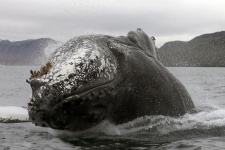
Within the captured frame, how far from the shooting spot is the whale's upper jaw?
4355 millimetres

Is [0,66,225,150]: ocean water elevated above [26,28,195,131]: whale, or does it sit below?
below

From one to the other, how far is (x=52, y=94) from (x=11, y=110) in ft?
9.12

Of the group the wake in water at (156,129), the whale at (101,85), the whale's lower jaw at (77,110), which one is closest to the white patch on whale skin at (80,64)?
the whale at (101,85)

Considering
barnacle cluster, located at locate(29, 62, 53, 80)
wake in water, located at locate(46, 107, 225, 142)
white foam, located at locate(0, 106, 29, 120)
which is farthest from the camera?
white foam, located at locate(0, 106, 29, 120)

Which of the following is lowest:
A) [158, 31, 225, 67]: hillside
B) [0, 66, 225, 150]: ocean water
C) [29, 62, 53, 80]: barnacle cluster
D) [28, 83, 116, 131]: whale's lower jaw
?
[0, 66, 225, 150]: ocean water

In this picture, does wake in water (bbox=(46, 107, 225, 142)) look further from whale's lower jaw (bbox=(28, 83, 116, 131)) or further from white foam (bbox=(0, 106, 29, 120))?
white foam (bbox=(0, 106, 29, 120))

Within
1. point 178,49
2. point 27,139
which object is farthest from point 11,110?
point 178,49

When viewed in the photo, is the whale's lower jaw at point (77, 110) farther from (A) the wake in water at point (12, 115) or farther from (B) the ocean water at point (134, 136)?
(A) the wake in water at point (12, 115)

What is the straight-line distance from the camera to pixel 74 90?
4.36m

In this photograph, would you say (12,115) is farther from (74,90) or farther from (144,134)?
(74,90)

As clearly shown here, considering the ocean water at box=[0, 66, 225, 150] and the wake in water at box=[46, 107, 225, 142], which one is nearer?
the ocean water at box=[0, 66, 225, 150]

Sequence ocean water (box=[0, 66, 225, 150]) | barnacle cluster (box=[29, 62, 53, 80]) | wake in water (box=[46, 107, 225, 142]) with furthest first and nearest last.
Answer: wake in water (box=[46, 107, 225, 142]) → ocean water (box=[0, 66, 225, 150]) → barnacle cluster (box=[29, 62, 53, 80])

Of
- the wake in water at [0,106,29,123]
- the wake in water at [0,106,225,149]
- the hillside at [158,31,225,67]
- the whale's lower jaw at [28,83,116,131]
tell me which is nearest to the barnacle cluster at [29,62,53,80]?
the whale's lower jaw at [28,83,116,131]

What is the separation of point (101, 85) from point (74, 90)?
373 mm
